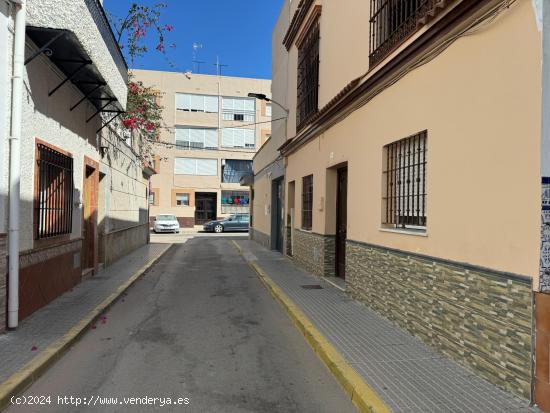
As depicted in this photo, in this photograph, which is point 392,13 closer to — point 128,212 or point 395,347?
point 395,347

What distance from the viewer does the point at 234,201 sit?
132ft

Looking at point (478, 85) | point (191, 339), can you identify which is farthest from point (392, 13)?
point (191, 339)

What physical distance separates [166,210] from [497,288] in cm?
3582

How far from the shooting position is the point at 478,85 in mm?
4324

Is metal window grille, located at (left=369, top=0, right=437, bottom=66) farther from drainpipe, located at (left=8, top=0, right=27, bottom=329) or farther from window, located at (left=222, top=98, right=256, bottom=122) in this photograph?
window, located at (left=222, top=98, right=256, bottom=122)

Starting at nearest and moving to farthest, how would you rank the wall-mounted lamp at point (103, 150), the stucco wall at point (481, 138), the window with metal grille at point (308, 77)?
the stucco wall at point (481, 138), the wall-mounted lamp at point (103, 150), the window with metal grille at point (308, 77)

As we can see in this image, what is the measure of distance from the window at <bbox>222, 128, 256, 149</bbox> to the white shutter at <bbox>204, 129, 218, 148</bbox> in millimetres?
715

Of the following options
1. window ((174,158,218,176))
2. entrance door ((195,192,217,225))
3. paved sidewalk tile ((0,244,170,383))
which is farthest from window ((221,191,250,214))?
paved sidewalk tile ((0,244,170,383))

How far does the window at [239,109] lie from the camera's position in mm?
40250

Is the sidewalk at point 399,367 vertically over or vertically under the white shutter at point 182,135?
under

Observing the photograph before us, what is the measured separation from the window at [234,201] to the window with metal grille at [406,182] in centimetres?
→ 3345

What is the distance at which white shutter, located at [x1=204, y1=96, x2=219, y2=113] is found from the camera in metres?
39.8

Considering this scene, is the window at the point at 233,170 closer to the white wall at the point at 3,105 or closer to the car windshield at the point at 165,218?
the car windshield at the point at 165,218

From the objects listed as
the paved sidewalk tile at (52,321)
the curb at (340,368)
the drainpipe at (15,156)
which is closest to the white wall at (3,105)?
the drainpipe at (15,156)
